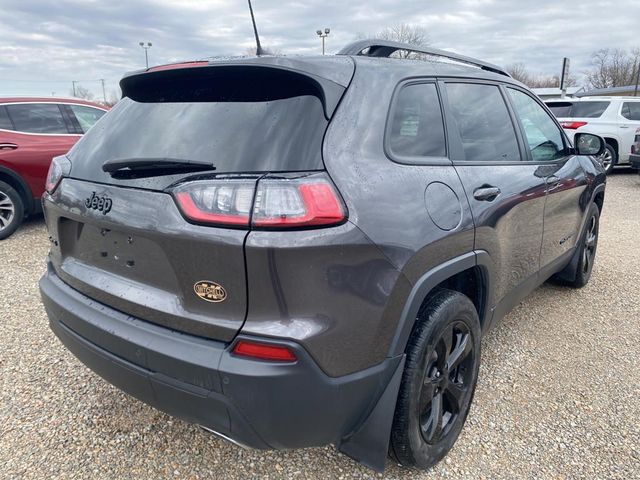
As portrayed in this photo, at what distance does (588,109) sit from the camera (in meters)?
11.6

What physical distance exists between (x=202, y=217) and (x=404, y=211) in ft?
2.34

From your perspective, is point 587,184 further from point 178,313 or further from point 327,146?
point 178,313

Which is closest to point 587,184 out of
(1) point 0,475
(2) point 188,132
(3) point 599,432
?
(3) point 599,432

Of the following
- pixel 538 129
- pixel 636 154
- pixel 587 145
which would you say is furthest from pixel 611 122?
pixel 538 129

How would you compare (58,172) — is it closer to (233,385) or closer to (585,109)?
(233,385)

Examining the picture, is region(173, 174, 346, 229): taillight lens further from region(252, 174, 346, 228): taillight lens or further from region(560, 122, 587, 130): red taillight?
region(560, 122, 587, 130): red taillight

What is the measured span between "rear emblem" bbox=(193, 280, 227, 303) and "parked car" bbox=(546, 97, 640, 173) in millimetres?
11509

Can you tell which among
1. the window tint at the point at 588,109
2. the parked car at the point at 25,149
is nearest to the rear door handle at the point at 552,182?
the parked car at the point at 25,149

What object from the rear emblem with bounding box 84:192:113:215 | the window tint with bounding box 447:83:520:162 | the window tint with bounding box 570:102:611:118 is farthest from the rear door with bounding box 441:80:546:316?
the window tint with bounding box 570:102:611:118

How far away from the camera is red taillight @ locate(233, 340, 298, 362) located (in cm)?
150

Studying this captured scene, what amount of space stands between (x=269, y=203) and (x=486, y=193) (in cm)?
122

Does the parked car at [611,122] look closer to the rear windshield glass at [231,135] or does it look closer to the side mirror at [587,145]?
the side mirror at [587,145]

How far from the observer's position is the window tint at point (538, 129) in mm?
3010

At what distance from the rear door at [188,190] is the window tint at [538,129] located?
1.67 meters
